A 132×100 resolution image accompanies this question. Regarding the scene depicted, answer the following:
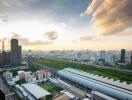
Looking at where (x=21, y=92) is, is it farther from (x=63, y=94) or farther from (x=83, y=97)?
(x=83, y=97)

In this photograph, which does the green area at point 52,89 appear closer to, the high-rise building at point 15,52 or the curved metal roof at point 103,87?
the curved metal roof at point 103,87

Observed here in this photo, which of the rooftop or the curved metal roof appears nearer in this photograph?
the curved metal roof

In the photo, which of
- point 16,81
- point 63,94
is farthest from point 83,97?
point 16,81

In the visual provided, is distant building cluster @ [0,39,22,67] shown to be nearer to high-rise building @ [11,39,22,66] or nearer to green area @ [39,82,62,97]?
high-rise building @ [11,39,22,66]

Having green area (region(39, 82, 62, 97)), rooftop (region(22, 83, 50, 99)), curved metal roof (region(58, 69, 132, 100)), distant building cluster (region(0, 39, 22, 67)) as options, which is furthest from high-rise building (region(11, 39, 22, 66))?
rooftop (region(22, 83, 50, 99))

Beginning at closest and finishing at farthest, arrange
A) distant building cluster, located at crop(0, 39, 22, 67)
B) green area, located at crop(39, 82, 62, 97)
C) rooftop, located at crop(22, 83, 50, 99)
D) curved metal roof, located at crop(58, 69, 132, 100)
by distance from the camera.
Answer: curved metal roof, located at crop(58, 69, 132, 100) < rooftop, located at crop(22, 83, 50, 99) < green area, located at crop(39, 82, 62, 97) < distant building cluster, located at crop(0, 39, 22, 67)

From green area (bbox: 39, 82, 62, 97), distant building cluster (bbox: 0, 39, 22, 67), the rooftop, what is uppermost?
distant building cluster (bbox: 0, 39, 22, 67)

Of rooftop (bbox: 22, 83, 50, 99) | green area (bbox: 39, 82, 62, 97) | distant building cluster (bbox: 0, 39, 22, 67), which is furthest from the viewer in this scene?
distant building cluster (bbox: 0, 39, 22, 67)

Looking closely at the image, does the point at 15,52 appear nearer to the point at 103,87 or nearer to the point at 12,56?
the point at 12,56

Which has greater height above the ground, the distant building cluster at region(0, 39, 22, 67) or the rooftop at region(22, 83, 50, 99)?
the distant building cluster at region(0, 39, 22, 67)
